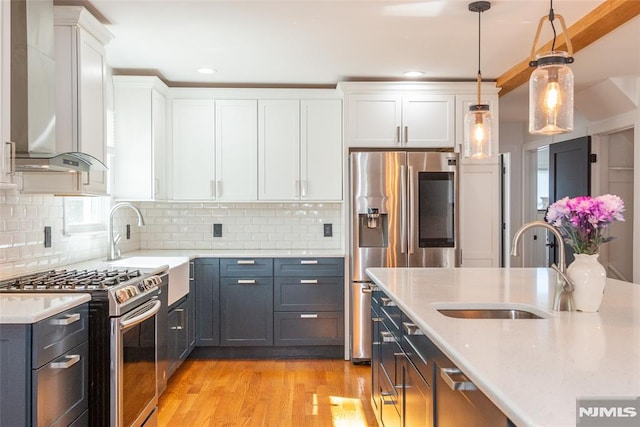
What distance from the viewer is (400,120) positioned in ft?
14.0

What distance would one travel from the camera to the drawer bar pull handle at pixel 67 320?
190 centimetres

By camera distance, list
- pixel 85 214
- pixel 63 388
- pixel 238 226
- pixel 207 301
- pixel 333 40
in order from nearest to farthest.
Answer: pixel 63 388 < pixel 333 40 < pixel 85 214 < pixel 207 301 < pixel 238 226

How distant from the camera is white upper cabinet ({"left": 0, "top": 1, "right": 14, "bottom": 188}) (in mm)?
2139

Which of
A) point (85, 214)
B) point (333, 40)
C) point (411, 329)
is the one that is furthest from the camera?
point (85, 214)

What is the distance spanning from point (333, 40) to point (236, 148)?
152 centimetres

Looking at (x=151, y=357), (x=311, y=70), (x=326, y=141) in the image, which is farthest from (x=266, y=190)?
(x=151, y=357)

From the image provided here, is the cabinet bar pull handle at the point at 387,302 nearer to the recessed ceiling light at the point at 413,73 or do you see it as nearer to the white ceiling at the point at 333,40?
the white ceiling at the point at 333,40

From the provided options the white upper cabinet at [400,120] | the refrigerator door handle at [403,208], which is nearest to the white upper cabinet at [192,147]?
the white upper cabinet at [400,120]

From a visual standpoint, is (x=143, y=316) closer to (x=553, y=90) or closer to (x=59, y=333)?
(x=59, y=333)

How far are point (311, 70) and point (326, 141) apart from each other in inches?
26.4

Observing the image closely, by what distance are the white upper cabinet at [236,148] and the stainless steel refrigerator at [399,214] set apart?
0.95 m

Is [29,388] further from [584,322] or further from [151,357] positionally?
[584,322]

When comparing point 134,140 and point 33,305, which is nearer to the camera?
point 33,305

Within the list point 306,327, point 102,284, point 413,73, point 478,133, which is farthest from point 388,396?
point 413,73
